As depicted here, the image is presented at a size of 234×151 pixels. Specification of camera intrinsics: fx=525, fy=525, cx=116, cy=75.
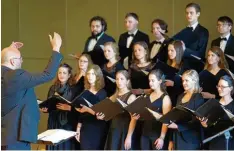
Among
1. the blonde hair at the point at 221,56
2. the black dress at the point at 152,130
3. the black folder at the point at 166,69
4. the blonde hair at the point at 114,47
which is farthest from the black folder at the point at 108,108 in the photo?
the blonde hair at the point at 221,56

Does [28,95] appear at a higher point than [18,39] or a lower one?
lower

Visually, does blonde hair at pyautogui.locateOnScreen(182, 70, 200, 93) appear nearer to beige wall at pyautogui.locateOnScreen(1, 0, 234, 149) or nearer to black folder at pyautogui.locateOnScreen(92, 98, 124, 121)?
black folder at pyautogui.locateOnScreen(92, 98, 124, 121)

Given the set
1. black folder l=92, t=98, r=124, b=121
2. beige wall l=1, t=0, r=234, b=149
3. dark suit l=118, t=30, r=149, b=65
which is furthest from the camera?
beige wall l=1, t=0, r=234, b=149

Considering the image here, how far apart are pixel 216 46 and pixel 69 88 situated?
1581 millimetres

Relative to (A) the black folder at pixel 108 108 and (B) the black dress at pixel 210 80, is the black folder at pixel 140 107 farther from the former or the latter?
(B) the black dress at pixel 210 80

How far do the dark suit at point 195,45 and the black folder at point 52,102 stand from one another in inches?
48.5

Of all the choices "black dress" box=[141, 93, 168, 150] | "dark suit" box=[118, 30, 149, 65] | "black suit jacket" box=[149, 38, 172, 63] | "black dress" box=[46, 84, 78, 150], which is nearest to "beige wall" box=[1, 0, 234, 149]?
"dark suit" box=[118, 30, 149, 65]

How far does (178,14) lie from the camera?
712 centimetres

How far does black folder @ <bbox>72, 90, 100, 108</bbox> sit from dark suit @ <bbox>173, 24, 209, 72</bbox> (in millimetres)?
940

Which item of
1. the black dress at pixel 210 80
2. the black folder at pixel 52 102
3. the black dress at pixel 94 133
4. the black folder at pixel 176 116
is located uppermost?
the black dress at pixel 210 80

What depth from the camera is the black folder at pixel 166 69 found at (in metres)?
4.88

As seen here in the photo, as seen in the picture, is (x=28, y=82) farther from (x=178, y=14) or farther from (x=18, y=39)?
(x=18, y=39)

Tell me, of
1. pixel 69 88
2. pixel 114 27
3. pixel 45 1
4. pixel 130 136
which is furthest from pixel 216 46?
pixel 45 1

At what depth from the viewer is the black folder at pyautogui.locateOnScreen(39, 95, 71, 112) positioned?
505 centimetres
